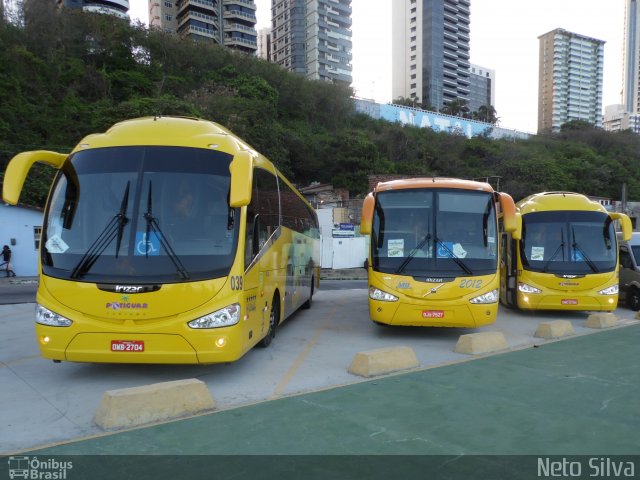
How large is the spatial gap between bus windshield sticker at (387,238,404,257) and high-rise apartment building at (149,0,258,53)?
82.5 meters

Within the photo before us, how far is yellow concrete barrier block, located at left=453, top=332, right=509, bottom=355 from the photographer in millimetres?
8203

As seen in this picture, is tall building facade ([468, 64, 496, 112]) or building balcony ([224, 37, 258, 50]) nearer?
building balcony ([224, 37, 258, 50])

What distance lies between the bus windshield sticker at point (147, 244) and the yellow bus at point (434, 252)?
168 inches

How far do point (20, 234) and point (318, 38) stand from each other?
82565mm

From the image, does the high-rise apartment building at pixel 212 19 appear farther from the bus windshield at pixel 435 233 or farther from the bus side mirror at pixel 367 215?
the bus windshield at pixel 435 233

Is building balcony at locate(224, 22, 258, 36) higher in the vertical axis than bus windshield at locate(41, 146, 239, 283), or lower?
higher

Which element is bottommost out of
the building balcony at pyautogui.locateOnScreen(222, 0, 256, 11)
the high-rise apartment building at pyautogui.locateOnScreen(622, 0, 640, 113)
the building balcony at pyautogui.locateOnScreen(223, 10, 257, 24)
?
the building balcony at pyautogui.locateOnScreen(223, 10, 257, 24)

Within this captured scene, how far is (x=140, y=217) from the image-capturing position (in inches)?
239

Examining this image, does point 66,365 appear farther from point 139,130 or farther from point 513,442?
point 513,442

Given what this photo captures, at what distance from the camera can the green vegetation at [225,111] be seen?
36500 mm

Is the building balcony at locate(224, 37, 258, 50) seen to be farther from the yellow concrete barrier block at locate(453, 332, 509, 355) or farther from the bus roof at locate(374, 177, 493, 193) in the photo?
the yellow concrete barrier block at locate(453, 332, 509, 355)

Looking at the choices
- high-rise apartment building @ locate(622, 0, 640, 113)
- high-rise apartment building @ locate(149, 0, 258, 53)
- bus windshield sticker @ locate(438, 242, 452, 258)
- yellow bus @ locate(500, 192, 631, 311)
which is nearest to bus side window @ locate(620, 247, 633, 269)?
yellow bus @ locate(500, 192, 631, 311)

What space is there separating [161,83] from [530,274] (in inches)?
1717
